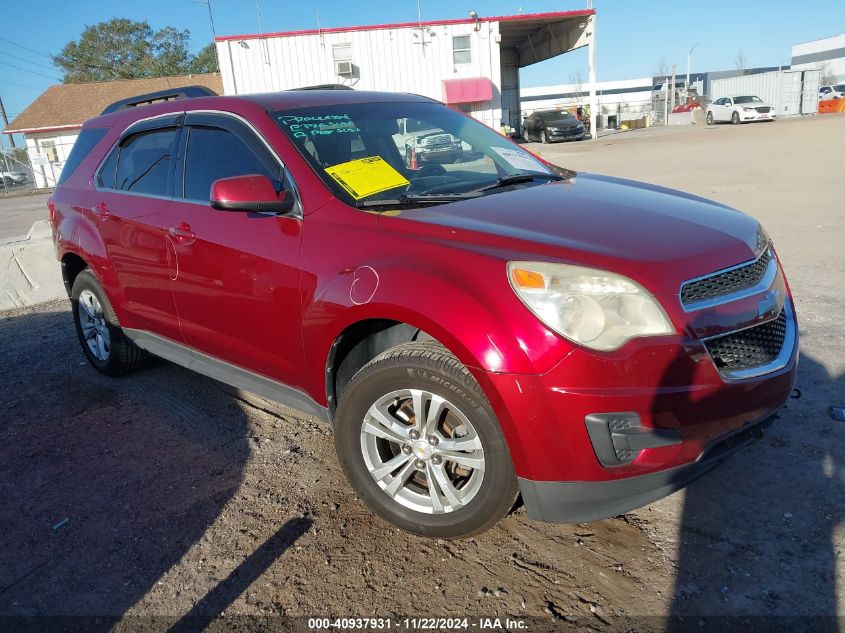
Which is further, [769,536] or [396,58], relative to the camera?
[396,58]

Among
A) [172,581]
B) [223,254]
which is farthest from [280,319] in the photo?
[172,581]

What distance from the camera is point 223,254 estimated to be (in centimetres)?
330

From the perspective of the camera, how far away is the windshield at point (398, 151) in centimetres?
315

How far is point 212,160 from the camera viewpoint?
359 centimetres

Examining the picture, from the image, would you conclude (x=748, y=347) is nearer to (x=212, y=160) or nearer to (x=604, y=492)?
(x=604, y=492)

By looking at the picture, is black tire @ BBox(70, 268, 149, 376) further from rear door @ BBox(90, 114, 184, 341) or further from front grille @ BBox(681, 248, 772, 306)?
front grille @ BBox(681, 248, 772, 306)

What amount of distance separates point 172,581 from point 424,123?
8.76 ft

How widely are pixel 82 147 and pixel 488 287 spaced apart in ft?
12.2

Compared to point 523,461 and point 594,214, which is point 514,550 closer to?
point 523,461

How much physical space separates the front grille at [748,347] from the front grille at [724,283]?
0.16m

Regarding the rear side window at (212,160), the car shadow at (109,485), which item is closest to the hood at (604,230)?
the rear side window at (212,160)

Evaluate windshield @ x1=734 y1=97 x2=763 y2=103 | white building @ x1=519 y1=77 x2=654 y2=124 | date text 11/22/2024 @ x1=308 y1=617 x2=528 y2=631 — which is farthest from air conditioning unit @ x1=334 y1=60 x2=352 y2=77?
white building @ x1=519 y1=77 x2=654 y2=124

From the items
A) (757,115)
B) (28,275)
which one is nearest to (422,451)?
(28,275)

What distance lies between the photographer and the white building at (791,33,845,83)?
88.2m
